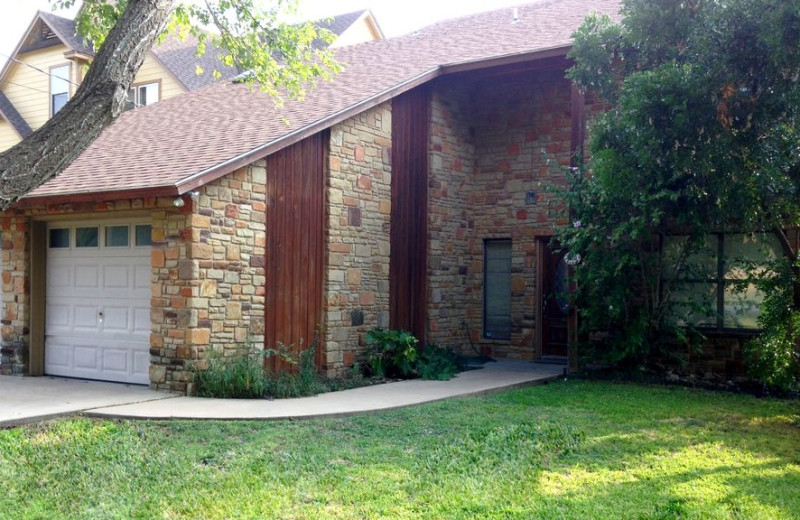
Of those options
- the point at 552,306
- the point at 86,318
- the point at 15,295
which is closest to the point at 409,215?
the point at 552,306

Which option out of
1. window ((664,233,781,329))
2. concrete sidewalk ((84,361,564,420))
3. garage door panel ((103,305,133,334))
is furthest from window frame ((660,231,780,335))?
garage door panel ((103,305,133,334))

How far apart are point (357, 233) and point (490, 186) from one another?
3519 millimetres

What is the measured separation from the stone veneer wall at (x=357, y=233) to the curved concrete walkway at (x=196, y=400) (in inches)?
45.5

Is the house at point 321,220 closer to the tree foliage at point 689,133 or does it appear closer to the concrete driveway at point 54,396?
the concrete driveway at point 54,396

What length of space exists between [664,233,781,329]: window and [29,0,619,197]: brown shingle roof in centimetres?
368

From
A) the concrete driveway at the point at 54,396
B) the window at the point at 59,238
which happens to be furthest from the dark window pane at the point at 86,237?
the concrete driveway at the point at 54,396

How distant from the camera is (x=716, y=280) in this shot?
11641mm

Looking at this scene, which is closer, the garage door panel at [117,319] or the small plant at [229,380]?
the small plant at [229,380]

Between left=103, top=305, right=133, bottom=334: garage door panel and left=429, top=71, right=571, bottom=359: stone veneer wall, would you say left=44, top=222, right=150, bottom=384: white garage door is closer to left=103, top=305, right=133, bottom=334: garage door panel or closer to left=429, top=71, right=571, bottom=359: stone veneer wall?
left=103, top=305, right=133, bottom=334: garage door panel

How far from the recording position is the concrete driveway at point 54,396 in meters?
8.36

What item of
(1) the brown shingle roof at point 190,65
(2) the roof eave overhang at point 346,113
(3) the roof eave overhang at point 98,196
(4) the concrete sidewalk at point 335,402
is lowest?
(4) the concrete sidewalk at point 335,402

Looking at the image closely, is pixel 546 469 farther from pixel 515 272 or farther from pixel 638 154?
pixel 515 272

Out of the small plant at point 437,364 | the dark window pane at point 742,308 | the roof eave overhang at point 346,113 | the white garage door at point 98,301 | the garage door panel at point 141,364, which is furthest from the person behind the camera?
the small plant at point 437,364

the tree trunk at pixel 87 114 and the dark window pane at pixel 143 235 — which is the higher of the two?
the tree trunk at pixel 87 114
